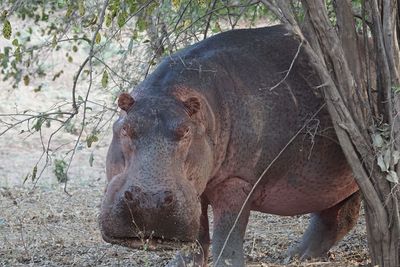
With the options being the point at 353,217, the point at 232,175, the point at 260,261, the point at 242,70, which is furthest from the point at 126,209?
the point at 353,217

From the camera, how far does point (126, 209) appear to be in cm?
389

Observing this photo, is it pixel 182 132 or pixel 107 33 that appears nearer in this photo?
pixel 182 132

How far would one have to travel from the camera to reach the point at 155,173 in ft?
12.9

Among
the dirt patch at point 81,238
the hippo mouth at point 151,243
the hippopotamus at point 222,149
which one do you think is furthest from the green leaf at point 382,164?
the dirt patch at point 81,238

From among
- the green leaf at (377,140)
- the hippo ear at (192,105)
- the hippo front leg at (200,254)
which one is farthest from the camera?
Answer: the hippo front leg at (200,254)

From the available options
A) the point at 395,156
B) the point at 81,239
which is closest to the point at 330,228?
the point at 395,156

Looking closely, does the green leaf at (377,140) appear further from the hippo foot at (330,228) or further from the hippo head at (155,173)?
the hippo foot at (330,228)

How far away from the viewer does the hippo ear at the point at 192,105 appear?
13.8 feet

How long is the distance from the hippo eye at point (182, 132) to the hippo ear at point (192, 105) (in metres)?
0.12

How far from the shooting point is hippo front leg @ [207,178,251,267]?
447 centimetres

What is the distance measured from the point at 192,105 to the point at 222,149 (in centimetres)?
39

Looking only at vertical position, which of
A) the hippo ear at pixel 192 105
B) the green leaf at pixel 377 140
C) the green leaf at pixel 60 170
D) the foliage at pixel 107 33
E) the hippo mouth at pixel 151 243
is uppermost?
the foliage at pixel 107 33

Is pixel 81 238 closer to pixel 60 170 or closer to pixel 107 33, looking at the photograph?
pixel 60 170

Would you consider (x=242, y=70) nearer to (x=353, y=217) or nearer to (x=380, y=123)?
(x=380, y=123)
